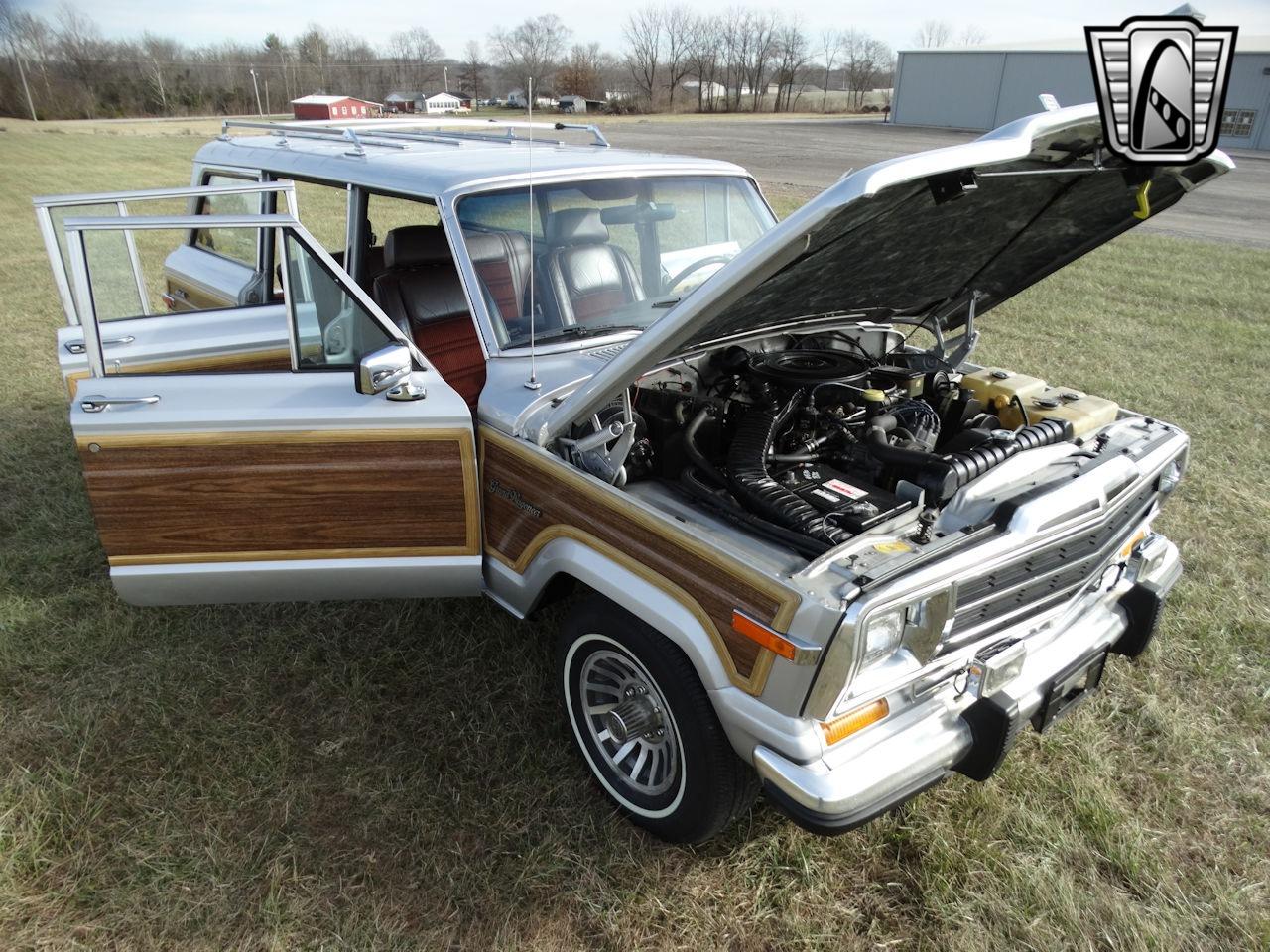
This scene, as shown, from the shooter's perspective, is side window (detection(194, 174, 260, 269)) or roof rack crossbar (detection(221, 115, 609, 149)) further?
roof rack crossbar (detection(221, 115, 609, 149))

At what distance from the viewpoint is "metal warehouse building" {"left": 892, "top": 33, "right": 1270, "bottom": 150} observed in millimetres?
32875

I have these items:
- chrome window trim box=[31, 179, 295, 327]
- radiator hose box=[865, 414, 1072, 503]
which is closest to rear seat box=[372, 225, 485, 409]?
chrome window trim box=[31, 179, 295, 327]

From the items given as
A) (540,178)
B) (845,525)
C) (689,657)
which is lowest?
(689,657)

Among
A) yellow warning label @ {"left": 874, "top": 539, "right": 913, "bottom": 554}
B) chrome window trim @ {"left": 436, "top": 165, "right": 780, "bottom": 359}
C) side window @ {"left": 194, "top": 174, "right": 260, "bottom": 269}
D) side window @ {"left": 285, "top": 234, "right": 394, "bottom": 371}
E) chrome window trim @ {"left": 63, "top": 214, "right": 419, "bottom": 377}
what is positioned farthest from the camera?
side window @ {"left": 194, "top": 174, "right": 260, "bottom": 269}

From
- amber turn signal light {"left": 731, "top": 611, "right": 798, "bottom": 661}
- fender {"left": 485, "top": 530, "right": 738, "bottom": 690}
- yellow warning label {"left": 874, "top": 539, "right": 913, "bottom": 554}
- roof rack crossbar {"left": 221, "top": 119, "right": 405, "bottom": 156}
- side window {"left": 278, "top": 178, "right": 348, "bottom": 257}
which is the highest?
roof rack crossbar {"left": 221, "top": 119, "right": 405, "bottom": 156}

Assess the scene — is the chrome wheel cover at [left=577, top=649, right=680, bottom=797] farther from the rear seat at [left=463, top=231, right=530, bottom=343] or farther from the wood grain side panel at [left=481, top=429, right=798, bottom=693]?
the rear seat at [left=463, top=231, right=530, bottom=343]

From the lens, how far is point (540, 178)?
3301 millimetres

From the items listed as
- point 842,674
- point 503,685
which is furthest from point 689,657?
point 503,685

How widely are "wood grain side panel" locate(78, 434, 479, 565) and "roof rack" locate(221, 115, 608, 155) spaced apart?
224 centimetres

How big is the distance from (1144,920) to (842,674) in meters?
1.36

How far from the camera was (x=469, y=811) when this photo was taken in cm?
269

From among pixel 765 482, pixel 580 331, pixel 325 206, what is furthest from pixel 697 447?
pixel 325 206

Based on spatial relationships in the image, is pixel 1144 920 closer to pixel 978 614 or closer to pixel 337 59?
pixel 978 614

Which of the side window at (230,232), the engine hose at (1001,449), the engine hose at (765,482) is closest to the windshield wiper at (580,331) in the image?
the engine hose at (765,482)
